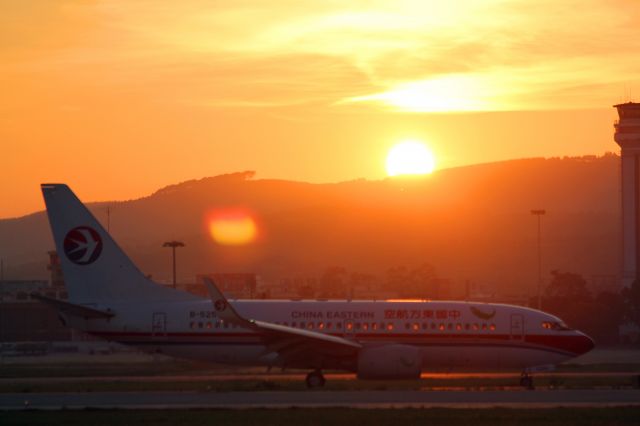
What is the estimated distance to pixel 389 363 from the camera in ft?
151

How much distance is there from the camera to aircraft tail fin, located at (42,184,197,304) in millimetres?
48906

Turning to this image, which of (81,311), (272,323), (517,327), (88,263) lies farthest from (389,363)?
(88,263)

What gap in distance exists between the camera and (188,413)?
3553cm

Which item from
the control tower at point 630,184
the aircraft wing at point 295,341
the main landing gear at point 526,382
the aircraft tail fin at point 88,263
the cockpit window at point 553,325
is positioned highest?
the control tower at point 630,184

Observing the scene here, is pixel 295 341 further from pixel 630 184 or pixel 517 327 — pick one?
pixel 630 184

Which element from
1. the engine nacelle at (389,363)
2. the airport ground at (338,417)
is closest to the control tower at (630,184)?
the engine nacelle at (389,363)

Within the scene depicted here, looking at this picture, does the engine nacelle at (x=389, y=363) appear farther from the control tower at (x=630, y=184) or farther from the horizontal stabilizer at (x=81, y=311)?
the control tower at (x=630, y=184)

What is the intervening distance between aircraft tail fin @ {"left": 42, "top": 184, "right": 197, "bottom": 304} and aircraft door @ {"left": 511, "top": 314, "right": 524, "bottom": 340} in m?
13.0

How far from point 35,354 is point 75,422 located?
4956cm

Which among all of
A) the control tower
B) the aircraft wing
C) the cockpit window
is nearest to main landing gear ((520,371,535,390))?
the cockpit window

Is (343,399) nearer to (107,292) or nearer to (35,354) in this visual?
(107,292)

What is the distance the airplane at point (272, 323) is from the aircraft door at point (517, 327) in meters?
0.04

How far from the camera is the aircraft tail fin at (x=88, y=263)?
48906mm

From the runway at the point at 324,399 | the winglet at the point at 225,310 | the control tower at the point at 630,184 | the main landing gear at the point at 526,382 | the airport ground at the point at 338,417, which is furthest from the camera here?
the control tower at the point at 630,184
